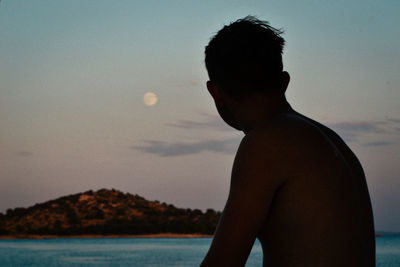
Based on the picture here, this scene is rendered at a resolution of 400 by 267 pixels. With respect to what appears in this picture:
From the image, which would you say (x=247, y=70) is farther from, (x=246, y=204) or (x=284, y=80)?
(x=246, y=204)

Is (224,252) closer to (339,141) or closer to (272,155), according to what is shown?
(272,155)

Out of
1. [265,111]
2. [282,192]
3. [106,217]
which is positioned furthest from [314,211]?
[106,217]

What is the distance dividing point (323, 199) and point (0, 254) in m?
96.8

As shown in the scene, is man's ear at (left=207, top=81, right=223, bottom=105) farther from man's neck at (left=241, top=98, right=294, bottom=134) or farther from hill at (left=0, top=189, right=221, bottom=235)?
hill at (left=0, top=189, right=221, bottom=235)

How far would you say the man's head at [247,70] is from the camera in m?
1.09

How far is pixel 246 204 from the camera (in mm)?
994

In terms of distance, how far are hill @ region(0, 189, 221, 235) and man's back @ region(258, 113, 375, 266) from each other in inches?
3972

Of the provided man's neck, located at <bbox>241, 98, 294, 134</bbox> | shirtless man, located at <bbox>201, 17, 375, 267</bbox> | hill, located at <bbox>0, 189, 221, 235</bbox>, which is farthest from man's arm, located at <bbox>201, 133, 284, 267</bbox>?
hill, located at <bbox>0, 189, 221, 235</bbox>

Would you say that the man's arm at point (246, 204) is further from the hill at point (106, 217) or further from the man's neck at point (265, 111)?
the hill at point (106, 217)

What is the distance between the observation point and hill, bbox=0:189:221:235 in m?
102

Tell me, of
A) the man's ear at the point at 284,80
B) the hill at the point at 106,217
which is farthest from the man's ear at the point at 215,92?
the hill at the point at 106,217

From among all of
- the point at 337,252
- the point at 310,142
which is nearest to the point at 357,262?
the point at 337,252

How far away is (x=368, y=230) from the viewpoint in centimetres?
108

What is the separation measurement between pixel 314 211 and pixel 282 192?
7cm
